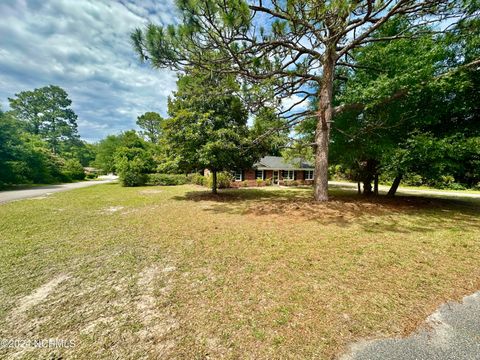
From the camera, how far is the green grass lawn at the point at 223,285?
211 centimetres

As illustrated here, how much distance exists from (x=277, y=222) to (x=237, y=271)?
343 cm

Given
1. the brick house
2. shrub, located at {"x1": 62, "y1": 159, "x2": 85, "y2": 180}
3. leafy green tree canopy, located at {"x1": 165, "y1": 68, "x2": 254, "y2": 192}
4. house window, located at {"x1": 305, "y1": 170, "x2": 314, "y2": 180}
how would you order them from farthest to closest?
shrub, located at {"x1": 62, "y1": 159, "x2": 85, "y2": 180} → house window, located at {"x1": 305, "y1": 170, "x2": 314, "y2": 180} → the brick house → leafy green tree canopy, located at {"x1": 165, "y1": 68, "x2": 254, "y2": 192}

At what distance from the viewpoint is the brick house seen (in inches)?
915

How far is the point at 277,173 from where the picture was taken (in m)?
25.8

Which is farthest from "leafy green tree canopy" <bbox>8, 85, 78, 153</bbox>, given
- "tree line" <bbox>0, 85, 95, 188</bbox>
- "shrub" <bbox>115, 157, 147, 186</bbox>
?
"shrub" <bbox>115, 157, 147, 186</bbox>

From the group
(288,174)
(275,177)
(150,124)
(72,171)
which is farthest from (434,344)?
(150,124)

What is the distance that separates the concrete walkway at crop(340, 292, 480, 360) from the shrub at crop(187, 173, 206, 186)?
1973cm

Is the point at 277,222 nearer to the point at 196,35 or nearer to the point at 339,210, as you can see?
the point at 339,210

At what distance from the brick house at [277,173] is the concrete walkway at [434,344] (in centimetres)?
1949

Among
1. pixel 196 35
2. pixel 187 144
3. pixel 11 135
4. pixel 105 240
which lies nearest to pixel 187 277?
pixel 105 240

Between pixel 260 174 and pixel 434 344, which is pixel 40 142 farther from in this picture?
pixel 434 344

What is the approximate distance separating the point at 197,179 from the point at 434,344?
21886 mm

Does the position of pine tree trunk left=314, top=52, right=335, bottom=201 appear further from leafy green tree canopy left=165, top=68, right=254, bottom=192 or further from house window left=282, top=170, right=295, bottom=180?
house window left=282, top=170, right=295, bottom=180

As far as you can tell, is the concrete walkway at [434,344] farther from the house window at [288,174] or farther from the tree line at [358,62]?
the house window at [288,174]
